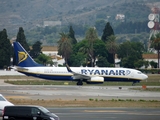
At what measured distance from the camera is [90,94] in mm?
72875

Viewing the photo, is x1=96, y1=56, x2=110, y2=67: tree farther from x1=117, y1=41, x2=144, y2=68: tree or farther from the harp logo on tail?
the harp logo on tail

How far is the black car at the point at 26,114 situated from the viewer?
4091 centimetres

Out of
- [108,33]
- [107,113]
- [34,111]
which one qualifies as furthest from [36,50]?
[34,111]

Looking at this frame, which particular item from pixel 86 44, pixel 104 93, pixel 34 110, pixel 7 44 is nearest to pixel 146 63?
pixel 86 44

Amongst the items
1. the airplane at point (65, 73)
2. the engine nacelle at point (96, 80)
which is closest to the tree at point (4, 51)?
the airplane at point (65, 73)

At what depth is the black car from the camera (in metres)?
40.9

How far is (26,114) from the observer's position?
41250mm

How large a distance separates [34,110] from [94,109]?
13.6 meters

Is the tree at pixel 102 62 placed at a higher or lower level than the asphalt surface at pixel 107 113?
higher

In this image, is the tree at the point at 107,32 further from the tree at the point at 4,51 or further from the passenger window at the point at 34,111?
the passenger window at the point at 34,111

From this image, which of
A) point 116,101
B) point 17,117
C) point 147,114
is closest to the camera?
point 17,117

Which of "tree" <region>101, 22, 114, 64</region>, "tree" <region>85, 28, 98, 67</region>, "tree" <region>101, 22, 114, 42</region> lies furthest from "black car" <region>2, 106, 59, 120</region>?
"tree" <region>101, 22, 114, 42</region>

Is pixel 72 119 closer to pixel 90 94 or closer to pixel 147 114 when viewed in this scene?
pixel 147 114

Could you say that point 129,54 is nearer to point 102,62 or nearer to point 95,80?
point 102,62
